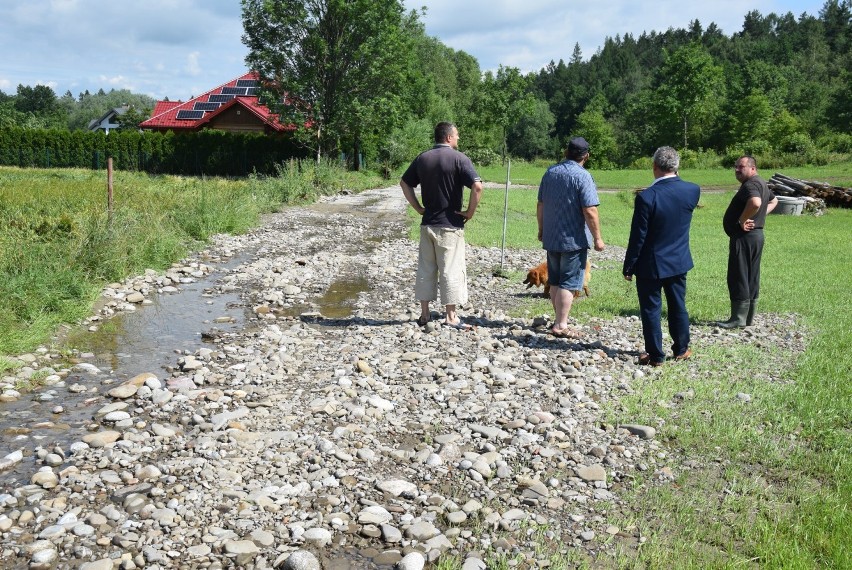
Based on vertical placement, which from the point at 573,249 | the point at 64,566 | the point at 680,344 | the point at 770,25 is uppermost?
the point at 770,25

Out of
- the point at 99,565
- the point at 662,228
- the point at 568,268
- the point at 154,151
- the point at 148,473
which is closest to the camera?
the point at 99,565

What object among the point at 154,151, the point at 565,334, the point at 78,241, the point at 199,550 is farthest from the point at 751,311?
the point at 154,151

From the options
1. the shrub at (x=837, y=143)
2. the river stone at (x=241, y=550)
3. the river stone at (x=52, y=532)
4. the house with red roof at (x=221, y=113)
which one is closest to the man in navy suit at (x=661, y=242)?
the river stone at (x=241, y=550)

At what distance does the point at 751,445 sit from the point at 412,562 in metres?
2.81

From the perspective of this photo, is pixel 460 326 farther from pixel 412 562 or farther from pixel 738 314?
pixel 412 562

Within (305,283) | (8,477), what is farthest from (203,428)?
(305,283)

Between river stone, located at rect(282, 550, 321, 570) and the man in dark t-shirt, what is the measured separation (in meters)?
4.68

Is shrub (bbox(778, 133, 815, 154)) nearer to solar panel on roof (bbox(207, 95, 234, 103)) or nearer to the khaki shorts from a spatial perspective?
solar panel on roof (bbox(207, 95, 234, 103))

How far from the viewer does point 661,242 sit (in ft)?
22.4

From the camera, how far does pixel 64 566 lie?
3.64 metres

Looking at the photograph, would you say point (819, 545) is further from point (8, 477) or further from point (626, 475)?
point (8, 477)

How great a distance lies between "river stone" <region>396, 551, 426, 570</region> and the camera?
11.9 ft

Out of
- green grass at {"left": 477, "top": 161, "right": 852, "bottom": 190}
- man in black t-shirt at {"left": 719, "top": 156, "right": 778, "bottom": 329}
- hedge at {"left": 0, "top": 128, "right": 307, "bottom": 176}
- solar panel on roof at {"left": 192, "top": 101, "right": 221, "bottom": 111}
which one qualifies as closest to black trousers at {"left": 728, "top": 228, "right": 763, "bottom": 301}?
man in black t-shirt at {"left": 719, "top": 156, "right": 778, "bottom": 329}

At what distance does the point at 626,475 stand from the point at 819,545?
1.23 meters
